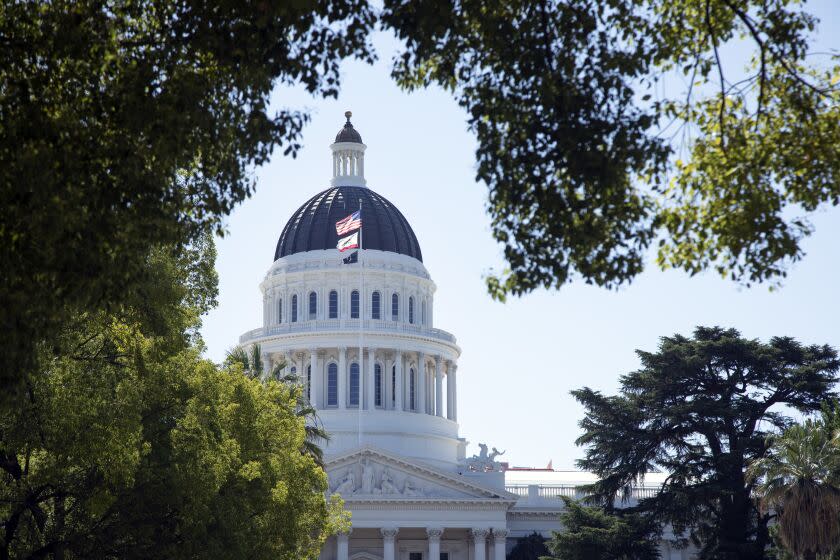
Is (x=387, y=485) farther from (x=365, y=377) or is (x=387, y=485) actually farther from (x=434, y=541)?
(x=365, y=377)

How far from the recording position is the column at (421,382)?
101625 millimetres

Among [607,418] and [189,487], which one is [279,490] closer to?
[189,487]

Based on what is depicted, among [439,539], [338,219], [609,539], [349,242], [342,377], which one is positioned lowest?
[609,539]

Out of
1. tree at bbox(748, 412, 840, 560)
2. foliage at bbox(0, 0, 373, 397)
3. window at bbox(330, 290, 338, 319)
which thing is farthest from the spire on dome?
foliage at bbox(0, 0, 373, 397)

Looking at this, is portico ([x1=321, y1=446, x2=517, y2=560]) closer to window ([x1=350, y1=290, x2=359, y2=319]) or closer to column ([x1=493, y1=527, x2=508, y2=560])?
column ([x1=493, y1=527, x2=508, y2=560])

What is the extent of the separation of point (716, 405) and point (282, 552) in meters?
31.2

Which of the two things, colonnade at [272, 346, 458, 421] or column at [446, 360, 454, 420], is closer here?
colonnade at [272, 346, 458, 421]

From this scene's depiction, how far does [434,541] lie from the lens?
85750 mm

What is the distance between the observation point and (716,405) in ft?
205

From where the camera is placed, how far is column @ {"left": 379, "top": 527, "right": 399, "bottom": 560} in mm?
84750

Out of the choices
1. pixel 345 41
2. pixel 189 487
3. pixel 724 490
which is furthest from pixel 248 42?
pixel 724 490

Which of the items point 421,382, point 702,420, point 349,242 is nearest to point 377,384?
point 421,382

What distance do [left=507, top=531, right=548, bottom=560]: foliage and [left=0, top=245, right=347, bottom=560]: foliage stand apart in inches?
2160

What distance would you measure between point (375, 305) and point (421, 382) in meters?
6.46
